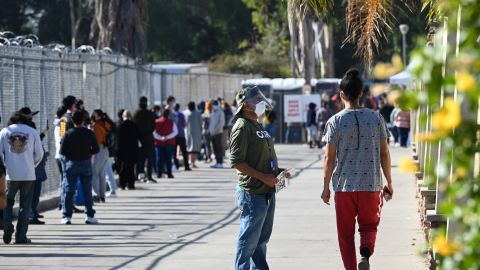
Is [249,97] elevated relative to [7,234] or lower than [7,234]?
elevated

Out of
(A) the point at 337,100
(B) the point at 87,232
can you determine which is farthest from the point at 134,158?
(A) the point at 337,100

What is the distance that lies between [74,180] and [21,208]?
2.60 metres

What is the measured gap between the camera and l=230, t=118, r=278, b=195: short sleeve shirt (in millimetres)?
9312

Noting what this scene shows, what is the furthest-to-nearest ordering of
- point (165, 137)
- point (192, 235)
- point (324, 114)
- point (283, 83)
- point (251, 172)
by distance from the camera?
point (283, 83)
point (324, 114)
point (165, 137)
point (192, 235)
point (251, 172)

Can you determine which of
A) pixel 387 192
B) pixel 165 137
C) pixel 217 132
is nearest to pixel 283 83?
pixel 217 132

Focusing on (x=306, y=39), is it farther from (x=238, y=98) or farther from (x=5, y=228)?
(x=238, y=98)

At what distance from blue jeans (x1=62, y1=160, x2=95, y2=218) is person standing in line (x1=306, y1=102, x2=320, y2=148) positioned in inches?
1025

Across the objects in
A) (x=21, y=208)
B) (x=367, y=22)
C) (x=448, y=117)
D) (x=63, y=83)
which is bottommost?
(x=21, y=208)

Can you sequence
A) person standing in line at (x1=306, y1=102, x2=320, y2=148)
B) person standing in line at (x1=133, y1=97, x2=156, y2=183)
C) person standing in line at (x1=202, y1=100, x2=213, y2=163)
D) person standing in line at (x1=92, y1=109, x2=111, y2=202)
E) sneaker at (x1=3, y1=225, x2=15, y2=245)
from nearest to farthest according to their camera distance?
1. sneaker at (x1=3, y1=225, x2=15, y2=245)
2. person standing in line at (x1=92, y1=109, x2=111, y2=202)
3. person standing in line at (x1=133, y1=97, x2=156, y2=183)
4. person standing in line at (x1=202, y1=100, x2=213, y2=163)
5. person standing in line at (x1=306, y1=102, x2=320, y2=148)

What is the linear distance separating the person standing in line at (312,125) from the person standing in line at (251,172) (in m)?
33.3

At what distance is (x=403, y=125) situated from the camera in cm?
4006

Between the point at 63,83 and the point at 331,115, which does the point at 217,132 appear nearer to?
the point at 63,83

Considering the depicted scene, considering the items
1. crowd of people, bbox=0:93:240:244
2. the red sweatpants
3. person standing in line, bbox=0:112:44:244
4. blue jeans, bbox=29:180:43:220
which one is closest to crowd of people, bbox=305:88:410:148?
crowd of people, bbox=0:93:240:244

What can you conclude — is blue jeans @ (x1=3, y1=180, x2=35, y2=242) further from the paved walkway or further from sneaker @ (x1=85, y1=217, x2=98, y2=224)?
sneaker @ (x1=85, y1=217, x2=98, y2=224)
